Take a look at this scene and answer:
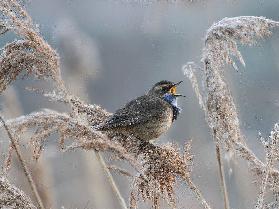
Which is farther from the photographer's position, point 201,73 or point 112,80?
point 112,80

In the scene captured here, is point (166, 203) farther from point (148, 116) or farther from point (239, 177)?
point (239, 177)

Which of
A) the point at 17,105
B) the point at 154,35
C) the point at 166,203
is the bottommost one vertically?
the point at 166,203

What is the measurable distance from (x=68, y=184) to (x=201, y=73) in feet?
13.0

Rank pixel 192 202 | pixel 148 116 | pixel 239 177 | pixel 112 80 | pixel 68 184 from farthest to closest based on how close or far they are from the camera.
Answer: pixel 112 80
pixel 68 184
pixel 239 177
pixel 148 116
pixel 192 202

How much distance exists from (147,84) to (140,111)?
25.1 feet

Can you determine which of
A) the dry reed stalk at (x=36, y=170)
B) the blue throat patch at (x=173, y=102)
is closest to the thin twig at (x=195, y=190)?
the dry reed stalk at (x=36, y=170)

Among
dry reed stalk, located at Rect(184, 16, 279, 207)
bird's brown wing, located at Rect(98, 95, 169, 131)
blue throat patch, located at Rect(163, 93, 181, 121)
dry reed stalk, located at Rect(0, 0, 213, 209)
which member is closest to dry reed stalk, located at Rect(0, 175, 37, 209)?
dry reed stalk, located at Rect(0, 0, 213, 209)

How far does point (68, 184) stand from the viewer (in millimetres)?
7078

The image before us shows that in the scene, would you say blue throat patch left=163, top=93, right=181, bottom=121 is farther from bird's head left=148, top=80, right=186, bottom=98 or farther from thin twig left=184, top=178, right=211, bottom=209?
thin twig left=184, top=178, right=211, bottom=209

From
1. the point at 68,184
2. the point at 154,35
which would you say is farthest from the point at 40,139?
the point at 154,35

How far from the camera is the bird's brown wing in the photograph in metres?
4.00

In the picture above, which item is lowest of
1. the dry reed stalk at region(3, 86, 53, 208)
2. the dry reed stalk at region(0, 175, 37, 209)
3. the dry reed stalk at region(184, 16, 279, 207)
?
the dry reed stalk at region(0, 175, 37, 209)

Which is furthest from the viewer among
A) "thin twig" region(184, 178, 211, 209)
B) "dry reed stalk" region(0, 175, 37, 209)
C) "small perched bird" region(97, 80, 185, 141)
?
"small perched bird" region(97, 80, 185, 141)

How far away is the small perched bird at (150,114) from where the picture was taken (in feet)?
13.0
